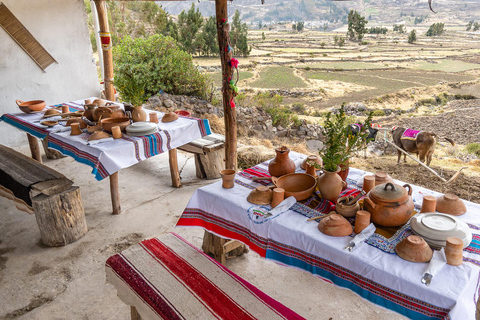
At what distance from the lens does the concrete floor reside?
2154 millimetres

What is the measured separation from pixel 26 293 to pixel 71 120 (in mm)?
1684

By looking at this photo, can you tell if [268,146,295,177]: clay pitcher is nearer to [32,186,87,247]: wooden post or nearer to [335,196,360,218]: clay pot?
[335,196,360,218]: clay pot

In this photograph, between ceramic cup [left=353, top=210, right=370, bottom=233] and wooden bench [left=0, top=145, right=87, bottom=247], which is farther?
wooden bench [left=0, top=145, right=87, bottom=247]

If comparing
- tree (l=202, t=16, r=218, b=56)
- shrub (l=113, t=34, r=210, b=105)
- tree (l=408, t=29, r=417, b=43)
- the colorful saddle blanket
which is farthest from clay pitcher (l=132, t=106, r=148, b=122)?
tree (l=408, t=29, r=417, b=43)

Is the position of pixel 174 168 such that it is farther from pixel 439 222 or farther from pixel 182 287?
pixel 439 222

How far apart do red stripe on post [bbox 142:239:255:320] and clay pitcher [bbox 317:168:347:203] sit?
0.75m

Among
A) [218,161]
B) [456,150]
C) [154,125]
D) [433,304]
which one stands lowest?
[456,150]

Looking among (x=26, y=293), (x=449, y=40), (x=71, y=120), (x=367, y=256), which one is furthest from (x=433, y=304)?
(x=449, y=40)

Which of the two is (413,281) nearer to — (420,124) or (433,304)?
(433,304)

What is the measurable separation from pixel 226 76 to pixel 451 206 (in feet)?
6.75

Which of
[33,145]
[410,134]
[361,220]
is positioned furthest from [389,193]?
[410,134]

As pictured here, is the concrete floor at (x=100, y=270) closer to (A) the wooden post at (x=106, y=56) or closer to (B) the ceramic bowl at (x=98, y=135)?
(B) the ceramic bowl at (x=98, y=135)

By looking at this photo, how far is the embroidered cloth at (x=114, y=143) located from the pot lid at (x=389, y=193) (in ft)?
6.64

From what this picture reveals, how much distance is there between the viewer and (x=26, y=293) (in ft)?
7.64
